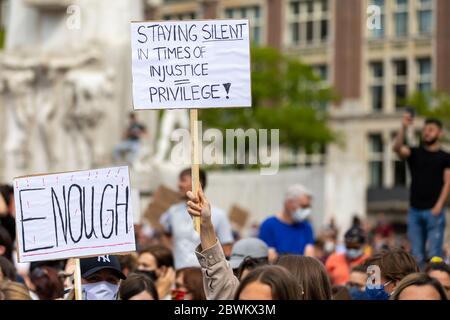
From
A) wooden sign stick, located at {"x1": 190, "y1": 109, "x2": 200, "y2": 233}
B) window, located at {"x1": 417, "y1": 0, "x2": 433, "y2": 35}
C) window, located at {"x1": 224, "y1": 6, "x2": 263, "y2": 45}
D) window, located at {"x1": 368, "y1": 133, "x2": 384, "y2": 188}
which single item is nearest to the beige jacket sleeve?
wooden sign stick, located at {"x1": 190, "y1": 109, "x2": 200, "y2": 233}

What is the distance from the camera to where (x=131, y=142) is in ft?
72.0

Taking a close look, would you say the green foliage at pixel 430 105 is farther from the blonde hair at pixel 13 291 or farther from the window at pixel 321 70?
the blonde hair at pixel 13 291

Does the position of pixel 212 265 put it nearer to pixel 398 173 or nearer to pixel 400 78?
pixel 398 173

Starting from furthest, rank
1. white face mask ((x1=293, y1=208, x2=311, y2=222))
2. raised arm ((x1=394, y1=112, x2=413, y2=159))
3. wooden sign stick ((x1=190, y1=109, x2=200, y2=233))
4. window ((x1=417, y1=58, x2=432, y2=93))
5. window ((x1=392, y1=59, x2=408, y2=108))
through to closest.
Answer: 1. window ((x1=392, y1=59, x2=408, y2=108))
2. window ((x1=417, y1=58, x2=432, y2=93))
3. white face mask ((x1=293, y1=208, x2=311, y2=222))
4. raised arm ((x1=394, y1=112, x2=413, y2=159))
5. wooden sign stick ((x1=190, y1=109, x2=200, y2=233))

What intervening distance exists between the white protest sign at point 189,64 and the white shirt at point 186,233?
148 inches

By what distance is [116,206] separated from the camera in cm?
771

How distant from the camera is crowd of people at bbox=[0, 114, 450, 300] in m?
6.77

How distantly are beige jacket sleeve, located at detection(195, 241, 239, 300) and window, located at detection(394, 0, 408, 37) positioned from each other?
5449cm

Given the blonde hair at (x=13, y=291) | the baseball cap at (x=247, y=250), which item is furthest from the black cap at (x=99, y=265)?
the baseball cap at (x=247, y=250)

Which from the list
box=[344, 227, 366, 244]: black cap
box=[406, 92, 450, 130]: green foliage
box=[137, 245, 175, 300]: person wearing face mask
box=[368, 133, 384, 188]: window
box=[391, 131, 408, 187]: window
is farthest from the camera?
box=[368, 133, 384, 188]: window

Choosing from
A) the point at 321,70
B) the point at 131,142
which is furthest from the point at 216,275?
the point at 321,70

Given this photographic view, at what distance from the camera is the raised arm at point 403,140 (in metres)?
12.1

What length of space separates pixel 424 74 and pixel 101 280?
53124 mm

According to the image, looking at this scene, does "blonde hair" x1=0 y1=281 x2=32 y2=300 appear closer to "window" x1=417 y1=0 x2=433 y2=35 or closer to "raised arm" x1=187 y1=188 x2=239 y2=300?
"raised arm" x1=187 y1=188 x2=239 y2=300
